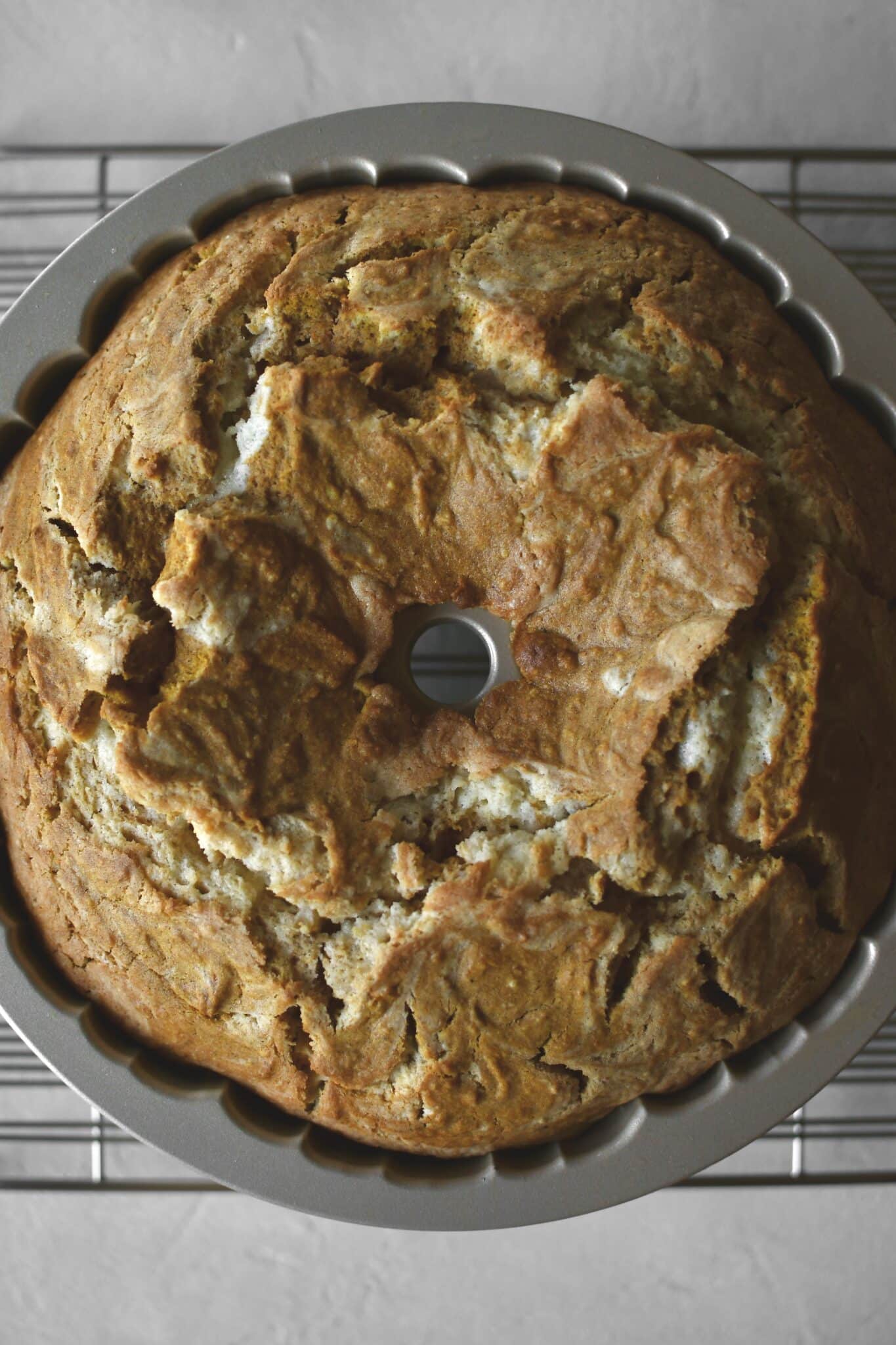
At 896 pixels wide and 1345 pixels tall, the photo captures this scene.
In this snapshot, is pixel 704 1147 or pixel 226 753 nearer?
pixel 226 753

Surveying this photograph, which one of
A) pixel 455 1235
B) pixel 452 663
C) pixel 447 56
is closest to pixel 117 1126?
pixel 455 1235

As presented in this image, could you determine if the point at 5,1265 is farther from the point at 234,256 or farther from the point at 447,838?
the point at 234,256

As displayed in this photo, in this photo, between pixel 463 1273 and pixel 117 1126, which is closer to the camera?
pixel 117 1126

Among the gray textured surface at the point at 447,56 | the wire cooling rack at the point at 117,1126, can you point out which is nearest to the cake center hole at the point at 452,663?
the wire cooling rack at the point at 117,1126

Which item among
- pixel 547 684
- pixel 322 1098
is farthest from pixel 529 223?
pixel 322 1098

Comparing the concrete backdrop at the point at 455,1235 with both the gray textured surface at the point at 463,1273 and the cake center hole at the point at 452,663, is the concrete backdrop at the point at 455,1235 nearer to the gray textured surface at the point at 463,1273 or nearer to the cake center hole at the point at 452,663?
the gray textured surface at the point at 463,1273

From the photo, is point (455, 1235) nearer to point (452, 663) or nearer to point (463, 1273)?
point (463, 1273)

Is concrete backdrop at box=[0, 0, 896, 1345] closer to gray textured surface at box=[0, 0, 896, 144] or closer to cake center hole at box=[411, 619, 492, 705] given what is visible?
gray textured surface at box=[0, 0, 896, 144]

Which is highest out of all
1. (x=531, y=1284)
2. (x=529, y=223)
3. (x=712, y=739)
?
(x=529, y=223)
